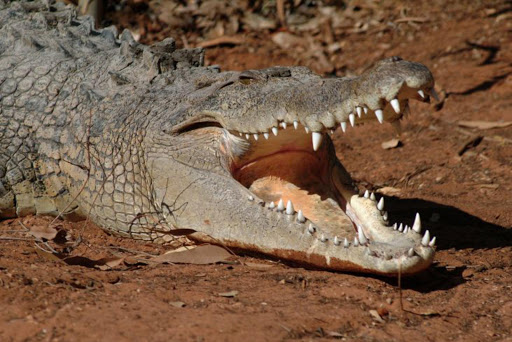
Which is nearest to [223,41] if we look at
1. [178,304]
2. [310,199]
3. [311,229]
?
[310,199]

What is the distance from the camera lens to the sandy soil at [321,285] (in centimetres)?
268

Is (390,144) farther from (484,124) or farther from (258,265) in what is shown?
(258,265)

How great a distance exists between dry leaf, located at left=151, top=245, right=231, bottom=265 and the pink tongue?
463 mm

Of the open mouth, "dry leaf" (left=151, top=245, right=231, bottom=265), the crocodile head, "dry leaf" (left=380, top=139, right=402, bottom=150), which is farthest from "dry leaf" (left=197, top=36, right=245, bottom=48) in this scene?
"dry leaf" (left=151, top=245, right=231, bottom=265)

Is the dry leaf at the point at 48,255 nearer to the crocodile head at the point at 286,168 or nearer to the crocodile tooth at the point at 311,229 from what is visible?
the crocodile head at the point at 286,168

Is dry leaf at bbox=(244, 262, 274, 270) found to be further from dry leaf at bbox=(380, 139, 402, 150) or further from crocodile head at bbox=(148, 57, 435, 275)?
dry leaf at bbox=(380, 139, 402, 150)

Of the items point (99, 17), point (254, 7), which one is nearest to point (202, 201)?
point (99, 17)

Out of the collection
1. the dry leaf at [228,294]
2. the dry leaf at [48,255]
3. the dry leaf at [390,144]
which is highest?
the dry leaf at [390,144]

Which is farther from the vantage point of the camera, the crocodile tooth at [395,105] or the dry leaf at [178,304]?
the crocodile tooth at [395,105]

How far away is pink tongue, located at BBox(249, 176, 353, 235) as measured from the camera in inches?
147

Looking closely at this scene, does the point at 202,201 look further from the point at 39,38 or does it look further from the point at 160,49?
the point at 39,38

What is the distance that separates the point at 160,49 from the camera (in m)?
4.62

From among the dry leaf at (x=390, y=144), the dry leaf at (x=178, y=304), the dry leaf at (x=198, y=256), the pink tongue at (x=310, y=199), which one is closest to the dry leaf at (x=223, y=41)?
the dry leaf at (x=390, y=144)

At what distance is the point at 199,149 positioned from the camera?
383cm
